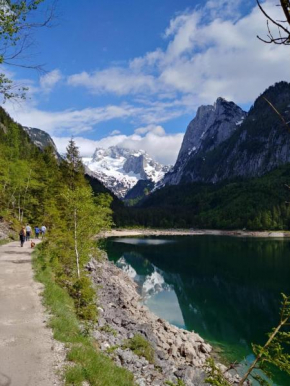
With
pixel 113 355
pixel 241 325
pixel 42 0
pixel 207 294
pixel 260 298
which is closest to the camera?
pixel 42 0

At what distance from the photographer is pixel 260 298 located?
51125mm

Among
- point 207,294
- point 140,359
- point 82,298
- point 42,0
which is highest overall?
point 42,0

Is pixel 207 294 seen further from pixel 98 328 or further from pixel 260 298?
pixel 98 328

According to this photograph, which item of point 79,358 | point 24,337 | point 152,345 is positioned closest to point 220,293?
point 152,345

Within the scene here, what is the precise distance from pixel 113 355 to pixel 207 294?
42.5 m

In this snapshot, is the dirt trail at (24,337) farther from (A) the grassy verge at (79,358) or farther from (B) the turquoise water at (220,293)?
(B) the turquoise water at (220,293)

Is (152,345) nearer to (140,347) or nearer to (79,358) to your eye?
(140,347)

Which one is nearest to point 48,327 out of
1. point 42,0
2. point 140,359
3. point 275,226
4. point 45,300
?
point 45,300

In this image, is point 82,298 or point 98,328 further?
point 82,298

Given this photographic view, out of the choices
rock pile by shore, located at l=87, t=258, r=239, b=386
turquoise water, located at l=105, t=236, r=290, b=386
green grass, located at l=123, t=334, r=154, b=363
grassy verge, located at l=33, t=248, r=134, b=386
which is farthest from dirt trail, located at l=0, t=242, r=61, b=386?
turquoise water, located at l=105, t=236, r=290, b=386

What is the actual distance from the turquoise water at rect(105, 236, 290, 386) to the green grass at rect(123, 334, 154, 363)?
6.71m

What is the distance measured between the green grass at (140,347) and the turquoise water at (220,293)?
6709mm

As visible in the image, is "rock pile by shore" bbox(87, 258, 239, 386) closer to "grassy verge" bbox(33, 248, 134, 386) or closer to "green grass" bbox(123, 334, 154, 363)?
"green grass" bbox(123, 334, 154, 363)

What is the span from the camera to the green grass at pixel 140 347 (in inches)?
766
